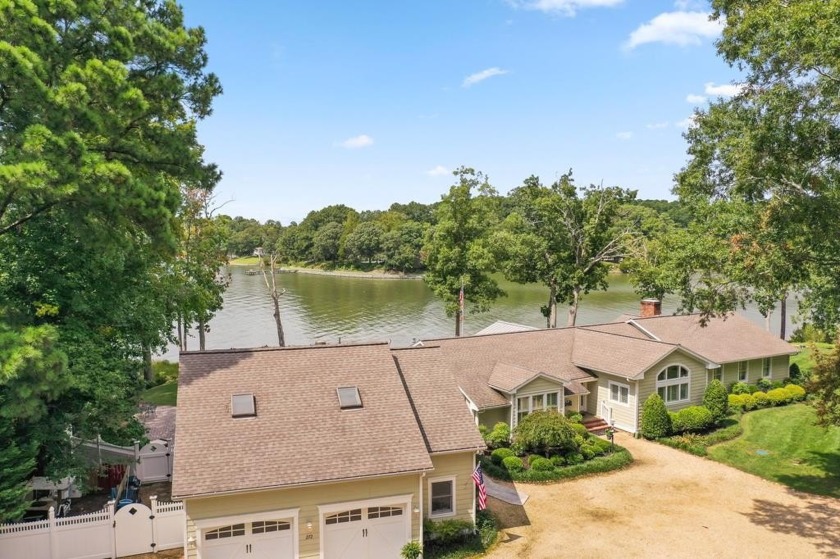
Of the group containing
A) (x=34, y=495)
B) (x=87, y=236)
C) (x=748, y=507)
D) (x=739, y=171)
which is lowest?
(x=748, y=507)

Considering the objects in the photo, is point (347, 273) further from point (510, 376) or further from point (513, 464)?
point (513, 464)

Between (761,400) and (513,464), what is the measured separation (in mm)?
15196

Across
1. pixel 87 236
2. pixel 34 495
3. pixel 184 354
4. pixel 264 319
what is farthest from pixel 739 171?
pixel 264 319

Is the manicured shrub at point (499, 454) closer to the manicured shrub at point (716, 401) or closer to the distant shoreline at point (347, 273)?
the manicured shrub at point (716, 401)

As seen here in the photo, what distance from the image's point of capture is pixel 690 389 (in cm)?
2644

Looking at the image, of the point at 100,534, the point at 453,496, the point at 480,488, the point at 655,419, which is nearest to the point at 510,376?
the point at 655,419

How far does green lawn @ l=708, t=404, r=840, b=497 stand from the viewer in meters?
20.0

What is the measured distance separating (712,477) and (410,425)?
41.1 feet

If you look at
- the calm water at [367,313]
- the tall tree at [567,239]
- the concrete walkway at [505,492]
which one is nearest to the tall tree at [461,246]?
the tall tree at [567,239]

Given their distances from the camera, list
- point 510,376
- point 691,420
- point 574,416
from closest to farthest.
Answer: point 510,376 → point 691,420 → point 574,416

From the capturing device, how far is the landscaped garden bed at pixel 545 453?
20.1 meters

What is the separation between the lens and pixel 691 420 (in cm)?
2400

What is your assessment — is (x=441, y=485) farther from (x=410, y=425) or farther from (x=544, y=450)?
(x=544, y=450)

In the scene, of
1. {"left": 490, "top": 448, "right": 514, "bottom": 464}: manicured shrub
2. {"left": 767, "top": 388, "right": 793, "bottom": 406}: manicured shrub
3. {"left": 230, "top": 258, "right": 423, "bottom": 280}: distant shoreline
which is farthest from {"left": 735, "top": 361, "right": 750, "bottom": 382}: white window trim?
{"left": 230, "top": 258, "right": 423, "bottom": 280}: distant shoreline
